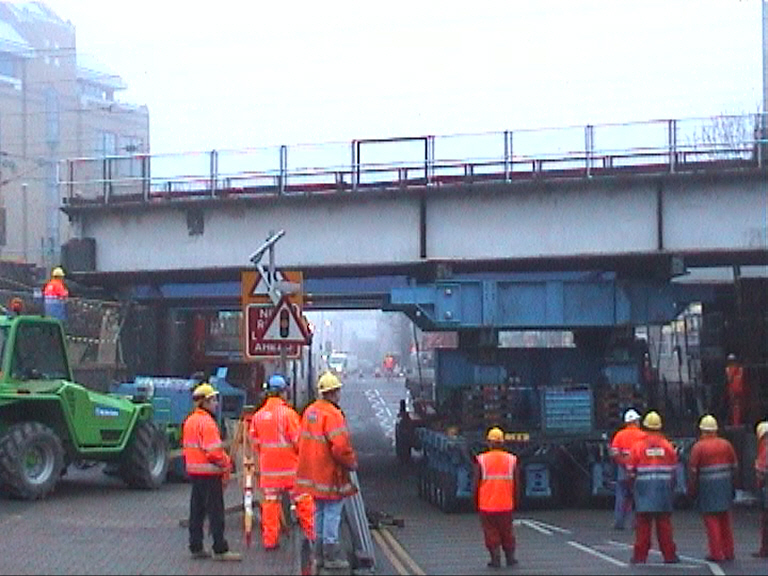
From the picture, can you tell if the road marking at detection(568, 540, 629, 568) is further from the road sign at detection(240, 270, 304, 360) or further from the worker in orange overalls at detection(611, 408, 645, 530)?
the road sign at detection(240, 270, 304, 360)

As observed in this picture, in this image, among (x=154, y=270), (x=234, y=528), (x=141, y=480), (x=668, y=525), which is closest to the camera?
(x=668, y=525)

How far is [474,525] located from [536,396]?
214 inches

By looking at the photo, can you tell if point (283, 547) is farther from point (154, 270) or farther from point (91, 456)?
point (154, 270)

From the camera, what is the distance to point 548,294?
90.1 feet

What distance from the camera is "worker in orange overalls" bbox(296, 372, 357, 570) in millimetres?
13633

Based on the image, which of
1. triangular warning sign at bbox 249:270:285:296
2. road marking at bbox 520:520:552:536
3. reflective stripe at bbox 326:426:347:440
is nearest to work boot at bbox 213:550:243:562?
reflective stripe at bbox 326:426:347:440

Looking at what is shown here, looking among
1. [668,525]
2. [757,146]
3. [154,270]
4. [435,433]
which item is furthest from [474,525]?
→ [154,270]

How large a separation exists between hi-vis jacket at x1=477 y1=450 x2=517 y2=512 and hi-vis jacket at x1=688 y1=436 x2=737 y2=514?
209 cm

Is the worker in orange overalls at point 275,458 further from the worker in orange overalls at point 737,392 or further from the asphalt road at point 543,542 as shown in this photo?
the worker in orange overalls at point 737,392

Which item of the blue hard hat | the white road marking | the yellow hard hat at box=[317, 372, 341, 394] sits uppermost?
the yellow hard hat at box=[317, 372, 341, 394]

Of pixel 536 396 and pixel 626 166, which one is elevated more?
pixel 626 166

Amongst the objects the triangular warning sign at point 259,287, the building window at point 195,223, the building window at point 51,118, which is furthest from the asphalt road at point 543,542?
the building window at point 51,118

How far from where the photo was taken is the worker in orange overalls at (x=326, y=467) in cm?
1363

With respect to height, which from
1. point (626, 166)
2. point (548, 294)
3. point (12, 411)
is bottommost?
point (12, 411)
